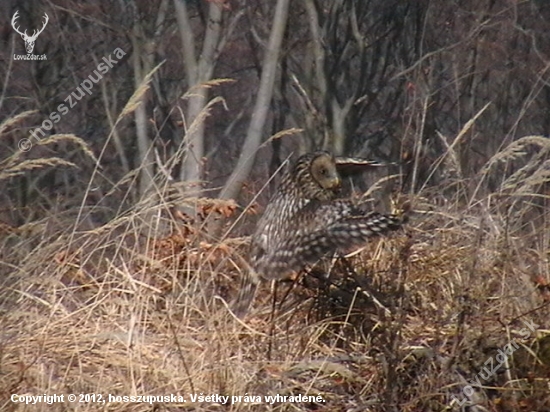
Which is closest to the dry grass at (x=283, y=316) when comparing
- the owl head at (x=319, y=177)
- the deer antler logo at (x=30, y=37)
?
the owl head at (x=319, y=177)

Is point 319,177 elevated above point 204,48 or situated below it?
below

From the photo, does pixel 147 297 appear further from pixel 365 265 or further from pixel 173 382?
pixel 365 265

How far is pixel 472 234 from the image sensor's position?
743 cm

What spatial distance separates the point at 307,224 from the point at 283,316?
1.86ft

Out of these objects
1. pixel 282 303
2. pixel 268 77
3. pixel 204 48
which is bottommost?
pixel 282 303

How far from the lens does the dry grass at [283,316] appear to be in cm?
628

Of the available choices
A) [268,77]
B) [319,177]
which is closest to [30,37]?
[268,77]

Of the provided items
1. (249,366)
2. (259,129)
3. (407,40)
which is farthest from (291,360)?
(407,40)

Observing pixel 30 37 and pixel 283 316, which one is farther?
pixel 30 37

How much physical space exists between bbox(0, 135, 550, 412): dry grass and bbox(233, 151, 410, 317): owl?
0.62 feet

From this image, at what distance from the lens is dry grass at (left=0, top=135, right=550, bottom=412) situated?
628 centimetres

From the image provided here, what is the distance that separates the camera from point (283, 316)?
7152 mm

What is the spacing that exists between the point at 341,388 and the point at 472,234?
147cm

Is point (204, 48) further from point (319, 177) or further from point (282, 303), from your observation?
point (282, 303)
